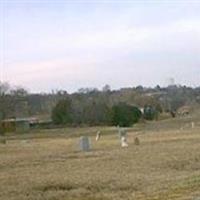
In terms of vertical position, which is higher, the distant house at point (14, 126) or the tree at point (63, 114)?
the tree at point (63, 114)

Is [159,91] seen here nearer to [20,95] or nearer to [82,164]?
[20,95]

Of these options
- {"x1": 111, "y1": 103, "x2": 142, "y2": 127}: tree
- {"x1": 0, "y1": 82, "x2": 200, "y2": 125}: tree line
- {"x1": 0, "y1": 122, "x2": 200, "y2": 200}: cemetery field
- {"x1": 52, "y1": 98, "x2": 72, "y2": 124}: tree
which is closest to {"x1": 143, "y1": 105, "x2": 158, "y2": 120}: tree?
{"x1": 0, "y1": 82, "x2": 200, "y2": 125}: tree line

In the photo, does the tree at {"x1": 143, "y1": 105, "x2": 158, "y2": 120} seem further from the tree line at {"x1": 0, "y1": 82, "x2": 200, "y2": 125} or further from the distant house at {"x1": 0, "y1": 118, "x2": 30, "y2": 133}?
the distant house at {"x1": 0, "y1": 118, "x2": 30, "y2": 133}

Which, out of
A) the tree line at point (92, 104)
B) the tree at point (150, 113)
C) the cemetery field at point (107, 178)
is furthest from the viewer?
the tree at point (150, 113)

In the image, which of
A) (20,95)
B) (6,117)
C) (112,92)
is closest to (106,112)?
(6,117)

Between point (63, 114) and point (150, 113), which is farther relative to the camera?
point (150, 113)

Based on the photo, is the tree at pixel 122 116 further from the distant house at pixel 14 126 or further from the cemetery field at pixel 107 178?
the cemetery field at pixel 107 178

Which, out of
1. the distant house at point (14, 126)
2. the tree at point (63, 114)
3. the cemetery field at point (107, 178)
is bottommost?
the cemetery field at point (107, 178)

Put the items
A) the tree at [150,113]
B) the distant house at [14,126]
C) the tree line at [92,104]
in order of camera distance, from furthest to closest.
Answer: the tree at [150,113] → the tree line at [92,104] → the distant house at [14,126]

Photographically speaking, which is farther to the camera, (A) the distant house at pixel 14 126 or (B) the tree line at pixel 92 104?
(B) the tree line at pixel 92 104

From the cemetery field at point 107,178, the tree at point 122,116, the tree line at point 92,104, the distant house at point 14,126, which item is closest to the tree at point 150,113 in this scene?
the tree line at point 92,104

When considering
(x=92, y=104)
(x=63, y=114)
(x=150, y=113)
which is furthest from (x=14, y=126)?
(x=150, y=113)

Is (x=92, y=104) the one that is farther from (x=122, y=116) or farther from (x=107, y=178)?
(x=107, y=178)

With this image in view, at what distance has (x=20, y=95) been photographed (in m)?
138
